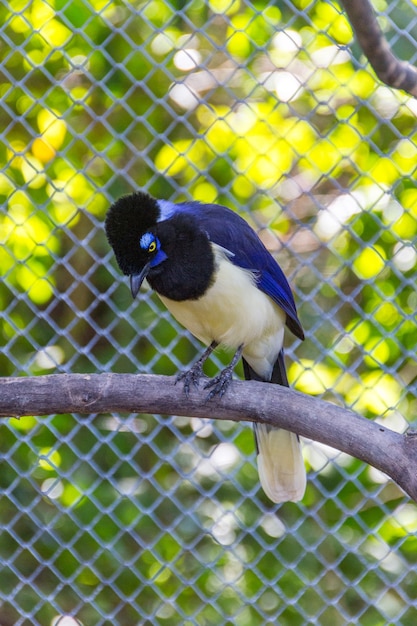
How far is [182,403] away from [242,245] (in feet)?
1.87

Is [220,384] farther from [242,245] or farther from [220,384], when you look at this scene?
[242,245]

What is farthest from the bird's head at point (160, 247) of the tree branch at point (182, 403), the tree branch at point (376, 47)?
the tree branch at point (376, 47)

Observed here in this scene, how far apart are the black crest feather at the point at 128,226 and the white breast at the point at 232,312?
0.19 metres

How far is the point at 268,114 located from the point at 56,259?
0.87 m

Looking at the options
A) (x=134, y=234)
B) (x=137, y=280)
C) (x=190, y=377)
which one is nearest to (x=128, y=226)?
(x=134, y=234)

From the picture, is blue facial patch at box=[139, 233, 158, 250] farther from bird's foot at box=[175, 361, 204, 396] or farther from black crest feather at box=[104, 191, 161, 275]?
bird's foot at box=[175, 361, 204, 396]

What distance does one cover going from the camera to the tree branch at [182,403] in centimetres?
202

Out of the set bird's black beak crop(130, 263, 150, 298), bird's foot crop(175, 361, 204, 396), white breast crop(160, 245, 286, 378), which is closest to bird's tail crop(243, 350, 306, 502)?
white breast crop(160, 245, 286, 378)

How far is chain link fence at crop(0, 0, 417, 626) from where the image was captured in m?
3.05

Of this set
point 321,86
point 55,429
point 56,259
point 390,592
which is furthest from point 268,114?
point 390,592

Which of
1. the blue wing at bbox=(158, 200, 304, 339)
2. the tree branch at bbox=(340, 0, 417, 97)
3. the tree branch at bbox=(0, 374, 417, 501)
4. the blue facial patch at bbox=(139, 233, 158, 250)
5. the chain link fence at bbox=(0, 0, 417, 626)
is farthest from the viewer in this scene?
the chain link fence at bbox=(0, 0, 417, 626)

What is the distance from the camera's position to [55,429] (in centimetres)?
323

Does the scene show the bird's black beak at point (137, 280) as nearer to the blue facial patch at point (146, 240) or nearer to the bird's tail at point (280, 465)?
the blue facial patch at point (146, 240)

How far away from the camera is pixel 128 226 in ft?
7.56
